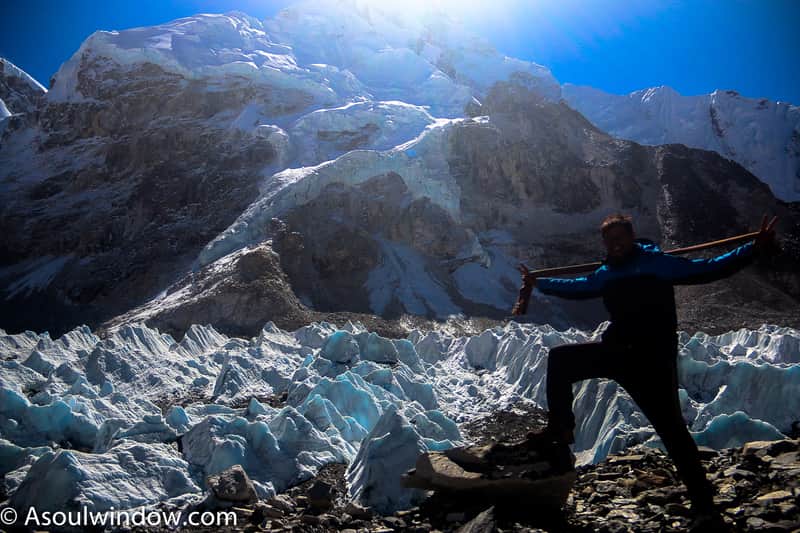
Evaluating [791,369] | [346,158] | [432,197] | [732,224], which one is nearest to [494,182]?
[432,197]

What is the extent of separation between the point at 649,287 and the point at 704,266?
326 mm

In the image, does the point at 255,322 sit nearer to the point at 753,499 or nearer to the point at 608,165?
the point at 753,499

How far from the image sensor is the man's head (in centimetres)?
372

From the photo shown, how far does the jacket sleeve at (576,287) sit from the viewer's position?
379cm

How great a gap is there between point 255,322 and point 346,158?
19.3 meters

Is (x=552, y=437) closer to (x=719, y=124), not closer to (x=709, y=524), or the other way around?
(x=709, y=524)

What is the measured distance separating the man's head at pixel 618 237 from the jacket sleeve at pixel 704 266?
0.74 feet

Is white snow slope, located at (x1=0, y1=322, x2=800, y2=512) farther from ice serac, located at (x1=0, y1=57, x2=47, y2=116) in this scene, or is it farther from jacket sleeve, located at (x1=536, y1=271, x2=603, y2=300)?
ice serac, located at (x1=0, y1=57, x2=47, y2=116)

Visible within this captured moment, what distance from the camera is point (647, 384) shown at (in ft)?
11.7

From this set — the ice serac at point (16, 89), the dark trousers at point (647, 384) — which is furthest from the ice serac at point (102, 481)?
the ice serac at point (16, 89)

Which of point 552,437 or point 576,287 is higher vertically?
point 576,287

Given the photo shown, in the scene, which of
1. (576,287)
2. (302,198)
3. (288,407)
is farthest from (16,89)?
(576,287)

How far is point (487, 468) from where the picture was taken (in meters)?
4.05

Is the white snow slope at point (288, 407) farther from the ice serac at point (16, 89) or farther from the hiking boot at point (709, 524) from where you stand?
the ice serac at point (16, 89)
